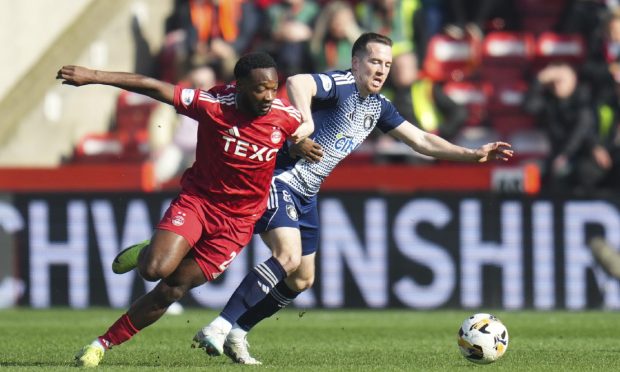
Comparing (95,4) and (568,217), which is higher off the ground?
(95,4)

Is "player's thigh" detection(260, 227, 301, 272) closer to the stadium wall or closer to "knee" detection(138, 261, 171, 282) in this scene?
"knee" detection(138, 261, 171, 282)

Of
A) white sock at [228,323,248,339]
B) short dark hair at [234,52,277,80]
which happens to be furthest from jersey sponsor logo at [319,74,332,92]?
white sock at [228,323,248,339]

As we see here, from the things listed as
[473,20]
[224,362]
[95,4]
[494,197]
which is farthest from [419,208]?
[95,4]

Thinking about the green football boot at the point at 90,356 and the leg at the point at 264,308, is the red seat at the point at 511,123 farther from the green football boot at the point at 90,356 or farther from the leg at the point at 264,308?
the green football boot at the point at 90,356

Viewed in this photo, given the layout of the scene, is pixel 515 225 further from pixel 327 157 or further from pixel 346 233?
pixel 327 157

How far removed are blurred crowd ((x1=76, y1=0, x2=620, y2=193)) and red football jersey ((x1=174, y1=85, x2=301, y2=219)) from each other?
7983mm

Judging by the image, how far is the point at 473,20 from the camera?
754 inches

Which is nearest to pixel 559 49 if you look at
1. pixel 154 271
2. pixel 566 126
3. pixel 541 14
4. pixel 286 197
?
pixel 541 14

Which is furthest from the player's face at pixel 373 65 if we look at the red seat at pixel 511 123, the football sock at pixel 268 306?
the red seat at pixel 511 123

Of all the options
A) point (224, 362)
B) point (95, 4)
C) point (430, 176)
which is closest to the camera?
point (224, 362)

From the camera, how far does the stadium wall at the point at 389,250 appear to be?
1488 cm

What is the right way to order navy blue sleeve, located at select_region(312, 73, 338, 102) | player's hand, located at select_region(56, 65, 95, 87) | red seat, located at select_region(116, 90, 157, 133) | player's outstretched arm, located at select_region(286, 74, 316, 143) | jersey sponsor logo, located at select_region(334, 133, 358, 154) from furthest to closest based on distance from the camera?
red seat, located at select_region(116, 90, 157, 133), jersey sponsor logo, located at select_region(334, 133, 358, 154), navy blue sleeve, located at select_region(312, 73, 338, 102), player's outstretched arm, located at select_region(286, 74, 316, 143), player's hand, located at select_region(56, 65, 95, 87)

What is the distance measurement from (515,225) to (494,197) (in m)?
0.37

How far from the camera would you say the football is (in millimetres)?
9117
